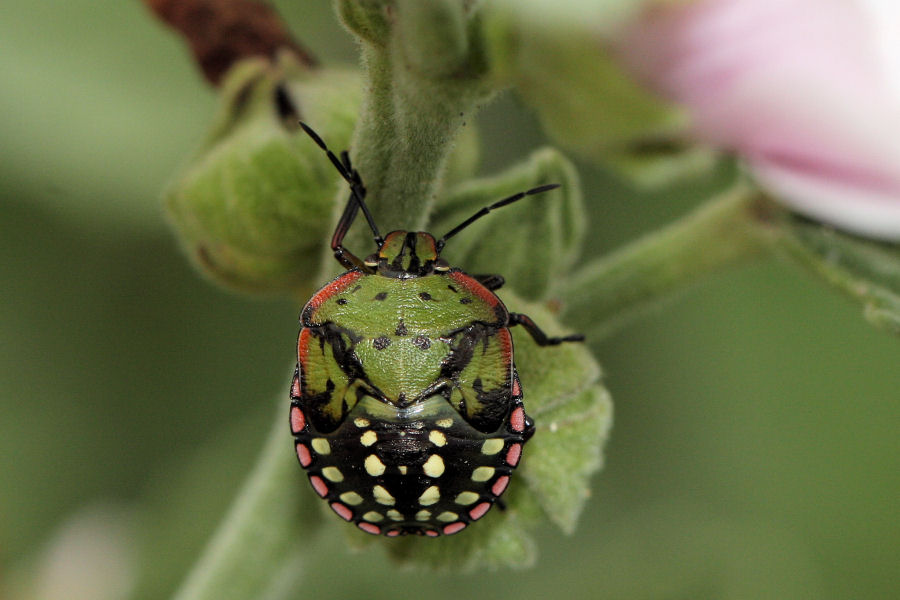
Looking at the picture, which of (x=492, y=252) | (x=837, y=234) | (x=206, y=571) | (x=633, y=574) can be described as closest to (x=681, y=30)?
(x=837, y=234)

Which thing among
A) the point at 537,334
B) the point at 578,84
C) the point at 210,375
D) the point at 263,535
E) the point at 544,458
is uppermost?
the point at 578,84

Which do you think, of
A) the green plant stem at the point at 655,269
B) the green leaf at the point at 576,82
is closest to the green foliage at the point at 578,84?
the green leaf at the point at 576,82

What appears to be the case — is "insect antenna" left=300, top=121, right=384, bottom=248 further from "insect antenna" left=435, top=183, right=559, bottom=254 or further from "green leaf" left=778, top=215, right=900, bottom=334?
"green leaf" left=778, top=215, right=900, bottom=334

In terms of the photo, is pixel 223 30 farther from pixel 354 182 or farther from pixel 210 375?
pixel 210 375

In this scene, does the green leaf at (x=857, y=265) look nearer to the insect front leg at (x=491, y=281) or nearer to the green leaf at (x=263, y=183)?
the insect front leg at (x=491, y=281)

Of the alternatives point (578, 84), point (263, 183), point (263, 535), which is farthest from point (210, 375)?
point (578, 84)

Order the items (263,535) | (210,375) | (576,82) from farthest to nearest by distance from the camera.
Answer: (210,375), (263,535), (576,82)

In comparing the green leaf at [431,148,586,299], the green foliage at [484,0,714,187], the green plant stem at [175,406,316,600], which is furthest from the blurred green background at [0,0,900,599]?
the green foliage at [484,0,714,187]

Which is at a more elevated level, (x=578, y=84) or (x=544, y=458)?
(x=578, y=84)
